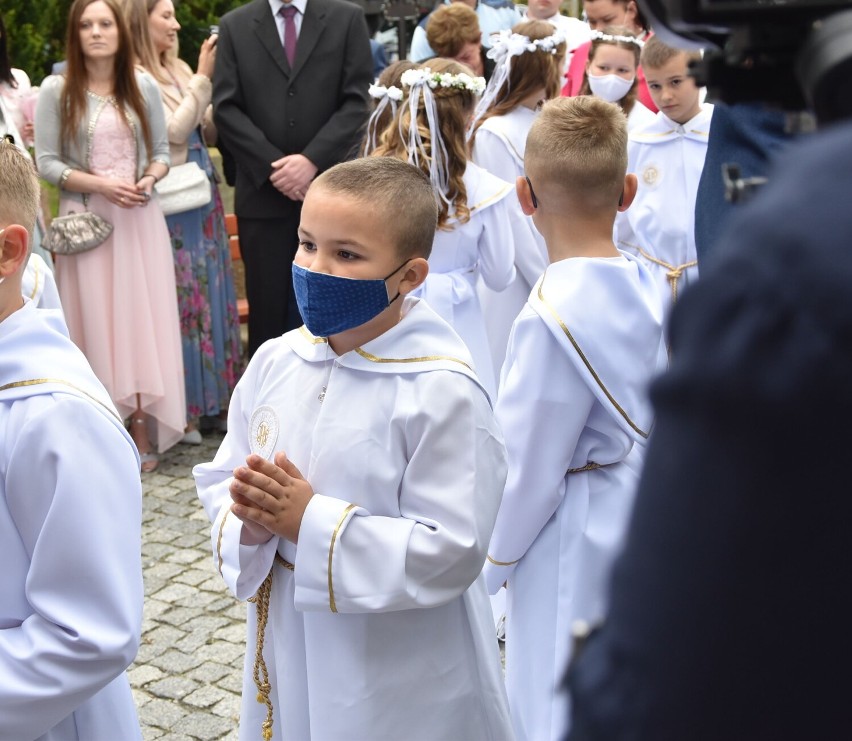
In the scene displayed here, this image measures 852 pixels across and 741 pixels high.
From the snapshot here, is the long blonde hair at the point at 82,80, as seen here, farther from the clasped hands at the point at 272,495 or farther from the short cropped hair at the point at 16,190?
the clasped hands at the point at 272,495

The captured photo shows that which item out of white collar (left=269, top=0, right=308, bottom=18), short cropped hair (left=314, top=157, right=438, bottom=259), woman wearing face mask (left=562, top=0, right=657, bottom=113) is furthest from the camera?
woman wearing face mask (left=562, top=0, right=657, bottom=113)

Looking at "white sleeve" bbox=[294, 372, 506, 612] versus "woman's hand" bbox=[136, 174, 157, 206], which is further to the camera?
"woman's hand" bbox=[136, 174, 157, 206]

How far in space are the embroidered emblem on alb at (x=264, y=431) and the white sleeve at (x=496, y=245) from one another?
2.78 m

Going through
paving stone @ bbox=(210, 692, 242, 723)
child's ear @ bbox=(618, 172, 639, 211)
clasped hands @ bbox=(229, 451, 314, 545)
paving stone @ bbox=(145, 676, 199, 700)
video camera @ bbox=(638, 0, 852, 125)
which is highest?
video camera @ bbox=(638, 0, 852, 125)

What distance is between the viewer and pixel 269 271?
7043 millimetres

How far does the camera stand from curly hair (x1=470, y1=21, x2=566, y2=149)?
6.26 m

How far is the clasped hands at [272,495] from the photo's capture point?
96.3 inches

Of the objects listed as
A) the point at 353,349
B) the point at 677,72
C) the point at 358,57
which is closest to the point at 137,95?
the point at 358,57

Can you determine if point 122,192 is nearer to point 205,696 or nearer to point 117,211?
point 117,211

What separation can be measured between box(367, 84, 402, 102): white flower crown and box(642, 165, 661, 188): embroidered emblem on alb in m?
1.18

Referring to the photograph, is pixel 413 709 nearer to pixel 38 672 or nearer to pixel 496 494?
pixel 496 494

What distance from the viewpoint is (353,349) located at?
2.70 meters

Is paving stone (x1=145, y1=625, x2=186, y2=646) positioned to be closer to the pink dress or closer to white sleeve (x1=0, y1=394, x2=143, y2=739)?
the pink dress

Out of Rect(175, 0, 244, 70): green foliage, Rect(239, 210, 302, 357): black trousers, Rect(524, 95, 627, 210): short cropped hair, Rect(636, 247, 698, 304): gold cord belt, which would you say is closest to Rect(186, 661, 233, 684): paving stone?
Rect(524, 95, 627, 210): short cropped hair
